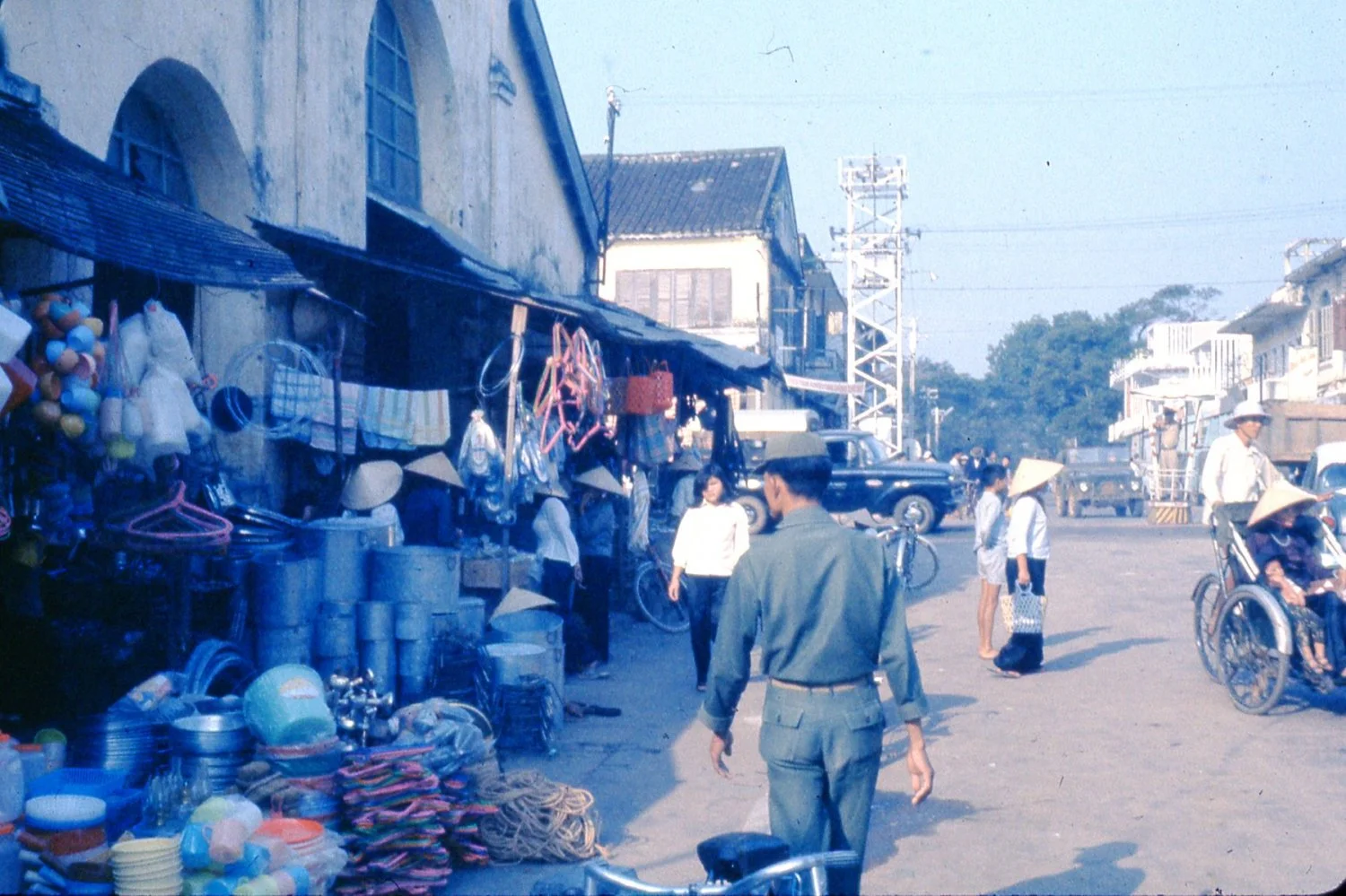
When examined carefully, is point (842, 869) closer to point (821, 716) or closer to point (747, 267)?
point (821, 716)

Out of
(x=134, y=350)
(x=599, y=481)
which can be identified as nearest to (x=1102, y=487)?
(x=599, y=481)

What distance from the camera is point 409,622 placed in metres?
8.23

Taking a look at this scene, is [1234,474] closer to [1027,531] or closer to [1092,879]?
[1027,531]

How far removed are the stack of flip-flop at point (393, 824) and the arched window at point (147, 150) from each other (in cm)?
458

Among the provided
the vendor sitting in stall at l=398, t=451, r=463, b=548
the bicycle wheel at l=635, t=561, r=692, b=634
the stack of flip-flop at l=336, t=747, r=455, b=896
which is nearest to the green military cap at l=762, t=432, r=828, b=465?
the stack of flip-flop at l=336, t=747, r=455, b=896

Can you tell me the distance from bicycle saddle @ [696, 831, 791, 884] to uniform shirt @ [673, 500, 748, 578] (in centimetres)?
623

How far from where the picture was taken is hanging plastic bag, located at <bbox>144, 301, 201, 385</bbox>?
6.78 m

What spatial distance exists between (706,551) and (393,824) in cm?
463

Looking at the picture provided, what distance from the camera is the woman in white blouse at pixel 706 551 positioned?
32.2ft

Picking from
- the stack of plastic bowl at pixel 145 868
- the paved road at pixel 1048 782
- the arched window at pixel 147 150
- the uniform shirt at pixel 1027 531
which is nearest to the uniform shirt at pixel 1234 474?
the uniform shirt at pixel 1027 531

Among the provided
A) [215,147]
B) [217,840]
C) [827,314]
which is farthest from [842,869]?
[827,314]

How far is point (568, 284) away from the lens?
18625 mm

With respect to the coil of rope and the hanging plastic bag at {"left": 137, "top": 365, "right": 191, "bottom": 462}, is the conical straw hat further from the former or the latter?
the hanging plastic bag at {"left": 137, "top": 365, "right": 191, "bottom": 462}

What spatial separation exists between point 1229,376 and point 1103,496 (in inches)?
813
